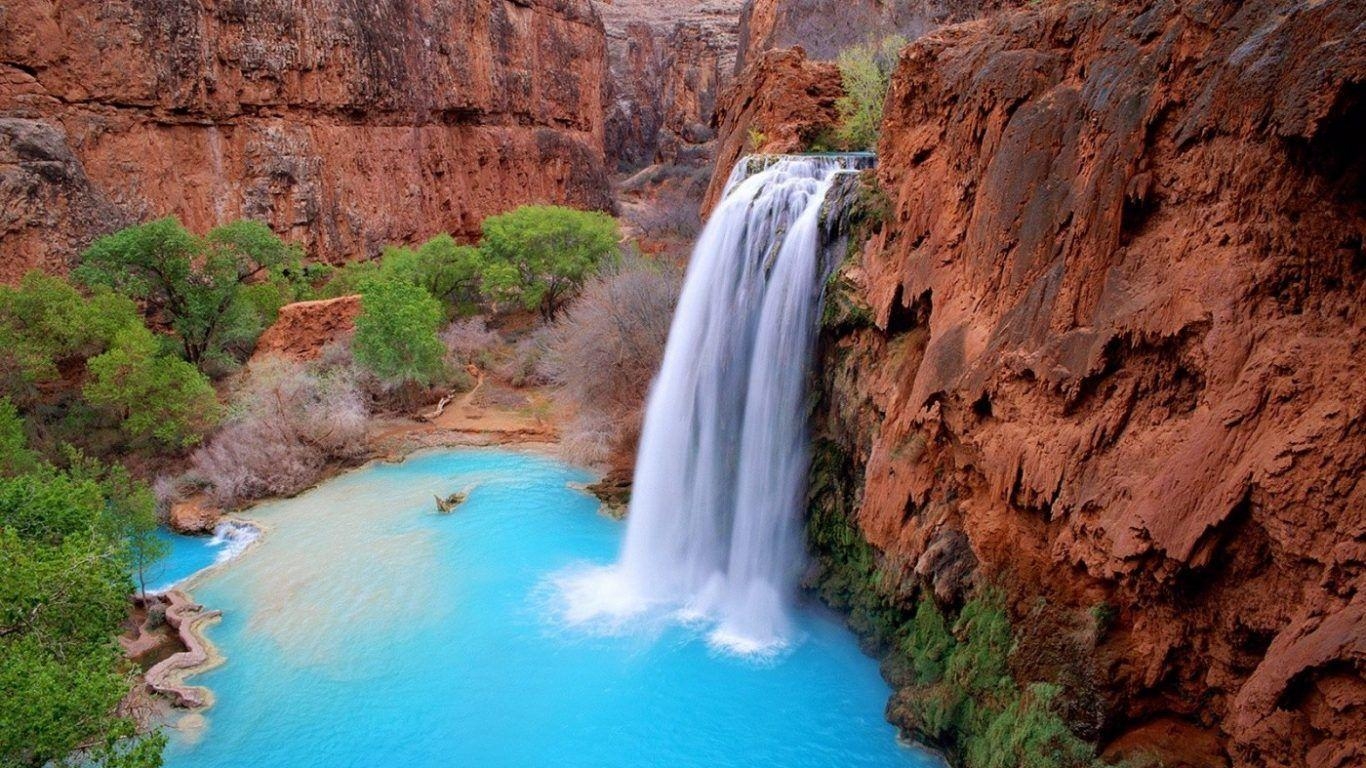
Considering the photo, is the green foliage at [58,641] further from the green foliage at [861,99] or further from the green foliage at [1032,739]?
the green foliage at [861,99]

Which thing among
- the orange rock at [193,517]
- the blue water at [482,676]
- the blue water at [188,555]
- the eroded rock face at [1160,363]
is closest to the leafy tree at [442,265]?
the orange rock at [193,517]

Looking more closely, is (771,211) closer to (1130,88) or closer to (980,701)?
(1130,88)

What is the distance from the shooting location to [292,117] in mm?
26312

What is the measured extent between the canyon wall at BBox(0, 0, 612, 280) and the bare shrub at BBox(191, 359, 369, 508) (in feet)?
23.9

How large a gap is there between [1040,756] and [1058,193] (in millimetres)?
5090

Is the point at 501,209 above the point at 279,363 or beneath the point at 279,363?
above

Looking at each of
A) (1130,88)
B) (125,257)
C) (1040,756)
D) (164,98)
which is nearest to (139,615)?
(125,257)

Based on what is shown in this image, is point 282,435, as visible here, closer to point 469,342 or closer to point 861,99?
point 469,342

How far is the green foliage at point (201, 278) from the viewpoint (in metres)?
19.4

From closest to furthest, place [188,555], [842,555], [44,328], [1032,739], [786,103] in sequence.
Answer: [1032,739] → [842,555] → [188,555] → [44,328] → [786,103]

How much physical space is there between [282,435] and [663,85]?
4250 centimetres

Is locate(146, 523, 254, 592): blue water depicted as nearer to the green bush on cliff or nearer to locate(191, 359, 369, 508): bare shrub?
locate(191, 359, 369, 508): bare shrub

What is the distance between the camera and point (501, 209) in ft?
111

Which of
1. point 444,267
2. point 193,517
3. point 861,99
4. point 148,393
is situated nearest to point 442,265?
point 444,267
